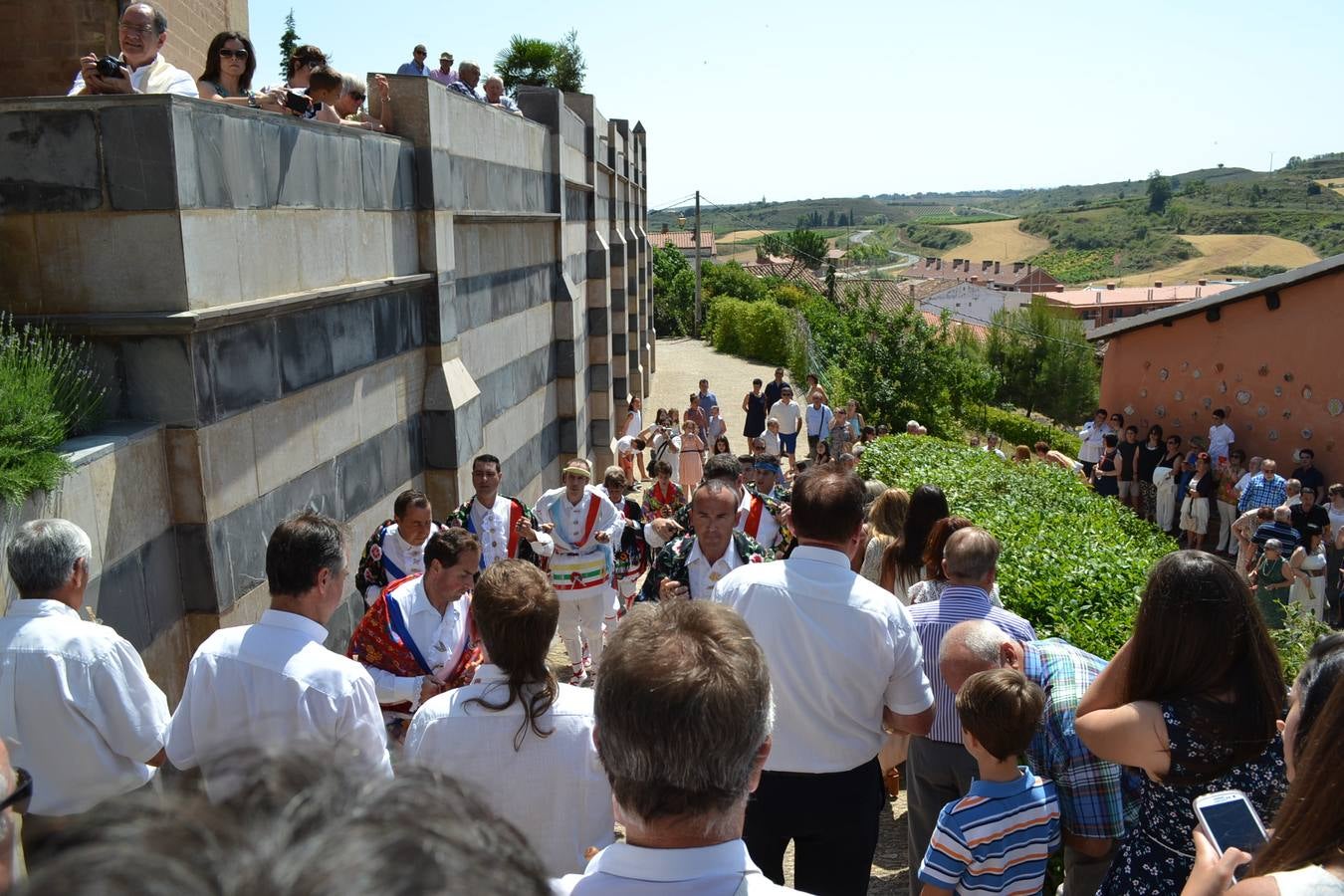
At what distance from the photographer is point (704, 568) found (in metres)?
5.55

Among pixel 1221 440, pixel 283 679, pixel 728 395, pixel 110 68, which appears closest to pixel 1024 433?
pixel 728 395

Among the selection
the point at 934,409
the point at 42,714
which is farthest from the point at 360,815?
the point at 934,409

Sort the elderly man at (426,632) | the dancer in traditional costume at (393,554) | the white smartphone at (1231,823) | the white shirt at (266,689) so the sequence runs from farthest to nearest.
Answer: the dancer in traditional costume at (393,554) → the elderly man at (426,632) → the white shirt at (266,689) → the white smartphone at (1231,823)

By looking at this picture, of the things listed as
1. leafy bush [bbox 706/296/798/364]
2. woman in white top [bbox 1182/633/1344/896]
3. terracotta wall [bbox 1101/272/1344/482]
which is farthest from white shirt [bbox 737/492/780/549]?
leafy bush [bbox 706/296/798/364]

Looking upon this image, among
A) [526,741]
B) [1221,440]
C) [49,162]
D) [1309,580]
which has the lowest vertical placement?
[1309,580]

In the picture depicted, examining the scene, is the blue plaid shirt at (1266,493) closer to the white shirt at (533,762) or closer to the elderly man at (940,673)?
the elderly man at (940,673)

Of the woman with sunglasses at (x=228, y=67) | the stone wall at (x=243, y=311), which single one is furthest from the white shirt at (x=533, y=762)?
the woman with sunglasses at (x=228, y=67)

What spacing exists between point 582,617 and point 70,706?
5.24 meters

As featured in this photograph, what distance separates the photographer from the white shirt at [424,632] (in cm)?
464

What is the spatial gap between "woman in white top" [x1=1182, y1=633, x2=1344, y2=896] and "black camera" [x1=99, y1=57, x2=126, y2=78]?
18.1 ft

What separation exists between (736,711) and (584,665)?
→ 6893 mm

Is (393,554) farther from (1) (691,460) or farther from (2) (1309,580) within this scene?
(2) (1309,580)

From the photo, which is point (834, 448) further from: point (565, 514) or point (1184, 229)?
point (1184, 229)

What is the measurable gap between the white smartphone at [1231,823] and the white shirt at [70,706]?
336 centimetres
